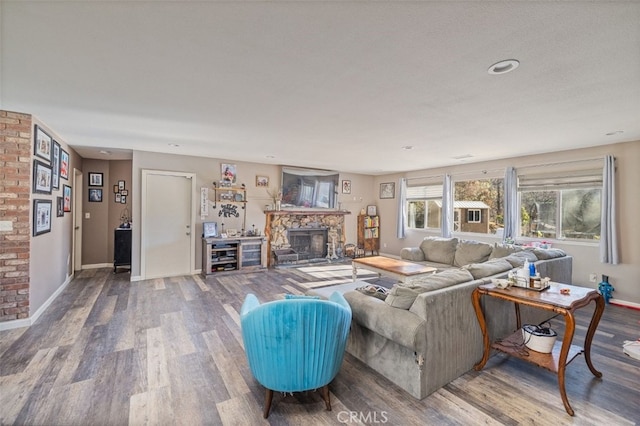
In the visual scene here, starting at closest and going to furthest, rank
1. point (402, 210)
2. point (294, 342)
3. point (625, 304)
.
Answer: point (294, 342), point (625, 304), point (402, 210)

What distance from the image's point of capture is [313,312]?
1867 millimetres

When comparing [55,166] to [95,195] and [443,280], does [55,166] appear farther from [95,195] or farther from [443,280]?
[443,280]

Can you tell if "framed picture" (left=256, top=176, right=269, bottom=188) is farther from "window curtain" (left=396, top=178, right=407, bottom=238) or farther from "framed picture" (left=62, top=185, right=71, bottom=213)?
"window curtain" (left=396, top=178, right=407, bottom=238)

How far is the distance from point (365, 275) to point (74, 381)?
15.2ft

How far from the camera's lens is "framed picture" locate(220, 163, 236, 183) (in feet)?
20.4

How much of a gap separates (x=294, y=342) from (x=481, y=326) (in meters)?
1.69

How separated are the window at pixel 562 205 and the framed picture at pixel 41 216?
7554 mm

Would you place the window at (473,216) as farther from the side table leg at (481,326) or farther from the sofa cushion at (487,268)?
the side table leg at (481,326)

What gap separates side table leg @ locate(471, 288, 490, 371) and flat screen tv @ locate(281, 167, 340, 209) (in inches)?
203

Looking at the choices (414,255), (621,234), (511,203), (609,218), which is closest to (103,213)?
(414,255)

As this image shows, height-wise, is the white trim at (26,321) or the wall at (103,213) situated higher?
the wall at (103,213)

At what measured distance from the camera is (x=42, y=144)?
11.8ft

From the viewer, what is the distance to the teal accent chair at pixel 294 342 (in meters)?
1.85

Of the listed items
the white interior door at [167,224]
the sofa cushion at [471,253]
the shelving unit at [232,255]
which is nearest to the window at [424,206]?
the sofa cushion at [471,253]
